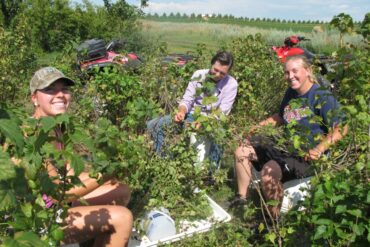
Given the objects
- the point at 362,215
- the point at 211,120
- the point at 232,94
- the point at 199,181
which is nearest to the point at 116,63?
the point at 232,94

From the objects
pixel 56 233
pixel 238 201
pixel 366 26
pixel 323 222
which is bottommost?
pixel 238 201

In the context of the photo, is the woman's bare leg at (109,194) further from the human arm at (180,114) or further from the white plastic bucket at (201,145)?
the human arm at (180,114)

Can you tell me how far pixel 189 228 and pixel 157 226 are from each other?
281mm

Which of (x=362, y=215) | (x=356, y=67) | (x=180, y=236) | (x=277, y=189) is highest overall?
(x=356, y=67)

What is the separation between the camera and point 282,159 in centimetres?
338

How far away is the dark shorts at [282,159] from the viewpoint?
131 inches

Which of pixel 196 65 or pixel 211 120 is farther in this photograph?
pixel 196 65

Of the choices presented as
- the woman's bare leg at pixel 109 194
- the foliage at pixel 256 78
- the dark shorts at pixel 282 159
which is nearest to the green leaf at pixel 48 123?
the woman's bare leg at pixel 109 194

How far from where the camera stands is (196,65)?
484cm

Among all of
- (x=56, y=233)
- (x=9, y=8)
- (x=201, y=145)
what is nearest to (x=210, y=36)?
(x=9, y=8)

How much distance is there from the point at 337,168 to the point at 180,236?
3.93ft

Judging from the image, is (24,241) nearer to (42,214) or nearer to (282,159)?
(42,214)

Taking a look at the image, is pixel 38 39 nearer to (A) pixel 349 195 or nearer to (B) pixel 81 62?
(B) pixel 81 62

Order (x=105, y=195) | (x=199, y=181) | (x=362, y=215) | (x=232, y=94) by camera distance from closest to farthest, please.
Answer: (x=362, y=215) → (x=105, y=195) → (x=199, y=181) → (x=232, y=94)
